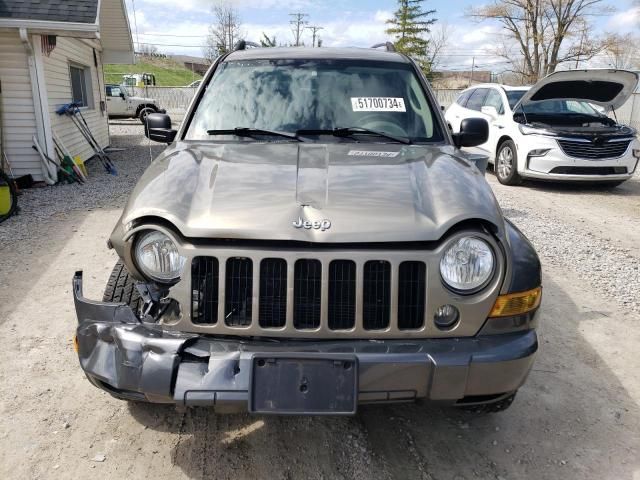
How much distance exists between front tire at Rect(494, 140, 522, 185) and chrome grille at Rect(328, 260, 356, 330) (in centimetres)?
813

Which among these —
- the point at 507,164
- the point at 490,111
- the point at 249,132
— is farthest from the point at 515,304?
the point at 490,111

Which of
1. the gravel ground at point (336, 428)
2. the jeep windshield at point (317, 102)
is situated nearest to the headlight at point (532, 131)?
the gravel ground at point (336, 428)

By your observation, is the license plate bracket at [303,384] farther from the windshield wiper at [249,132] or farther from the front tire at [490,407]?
the windshield wiper at [249,132]

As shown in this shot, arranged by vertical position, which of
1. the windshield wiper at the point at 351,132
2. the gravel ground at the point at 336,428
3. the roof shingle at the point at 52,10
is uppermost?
the roof shingle at the point at 52,10

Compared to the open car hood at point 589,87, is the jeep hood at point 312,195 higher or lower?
lower

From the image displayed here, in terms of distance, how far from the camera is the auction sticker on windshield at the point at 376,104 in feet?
11.1

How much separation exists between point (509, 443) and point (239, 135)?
233 centimetres

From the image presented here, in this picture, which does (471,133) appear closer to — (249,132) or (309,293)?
(249,132)

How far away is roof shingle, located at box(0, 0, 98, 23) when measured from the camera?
8578mm

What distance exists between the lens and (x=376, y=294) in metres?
2.11

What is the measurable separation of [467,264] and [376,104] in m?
1.65

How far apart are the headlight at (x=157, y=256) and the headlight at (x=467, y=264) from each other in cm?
113

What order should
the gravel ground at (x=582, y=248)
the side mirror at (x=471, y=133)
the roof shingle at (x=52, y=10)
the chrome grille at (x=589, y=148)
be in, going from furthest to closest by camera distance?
the chrome grille at (x=589, y=148) < the roof shingle at (x=52, y=10) < the gravel ground at (x=582, y=248) < the side mirror at (x=471, y=133)

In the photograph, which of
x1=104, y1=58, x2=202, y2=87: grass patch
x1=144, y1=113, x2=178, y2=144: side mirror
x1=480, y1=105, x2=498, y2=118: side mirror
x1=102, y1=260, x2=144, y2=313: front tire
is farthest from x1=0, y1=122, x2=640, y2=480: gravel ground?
x1=104, y1=58, x2=202, y2=87: grass patch
